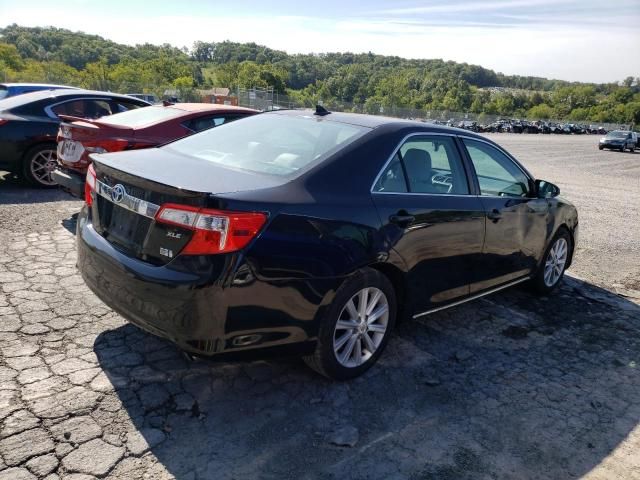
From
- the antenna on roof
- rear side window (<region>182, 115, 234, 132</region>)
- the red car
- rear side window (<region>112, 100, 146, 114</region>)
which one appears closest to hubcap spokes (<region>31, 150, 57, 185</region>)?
rear side window (<region>112, 100, 146, 114</region>)

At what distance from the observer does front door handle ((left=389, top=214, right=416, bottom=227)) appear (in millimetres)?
3309

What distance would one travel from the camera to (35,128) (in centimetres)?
731

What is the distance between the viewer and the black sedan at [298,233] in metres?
2.60

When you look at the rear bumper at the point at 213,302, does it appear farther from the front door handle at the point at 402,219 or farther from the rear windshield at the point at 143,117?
the rear windshield at the point at 143,117

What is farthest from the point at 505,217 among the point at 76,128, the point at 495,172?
the point at 76,128

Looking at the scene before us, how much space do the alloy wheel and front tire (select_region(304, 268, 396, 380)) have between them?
6.03m

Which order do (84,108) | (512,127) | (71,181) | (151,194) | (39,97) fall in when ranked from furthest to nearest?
(512,127) < (84,108) < (39,97) < (71,181) < (151,194)

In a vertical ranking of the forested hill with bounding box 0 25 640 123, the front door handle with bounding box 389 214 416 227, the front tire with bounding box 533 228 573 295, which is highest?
the forested hill with bounding box 0 25 640 123

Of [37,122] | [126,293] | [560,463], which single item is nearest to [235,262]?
[126,293]

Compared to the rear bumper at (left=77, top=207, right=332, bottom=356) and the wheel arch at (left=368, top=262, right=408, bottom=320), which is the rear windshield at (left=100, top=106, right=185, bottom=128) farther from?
the wheel arch at (left=368, top=262, right=408, bottom=320)

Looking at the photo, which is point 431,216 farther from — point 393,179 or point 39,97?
point 39,97

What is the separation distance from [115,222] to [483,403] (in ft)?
8.16

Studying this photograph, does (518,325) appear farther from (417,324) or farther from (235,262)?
(235,262)

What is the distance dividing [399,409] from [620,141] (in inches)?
1625
